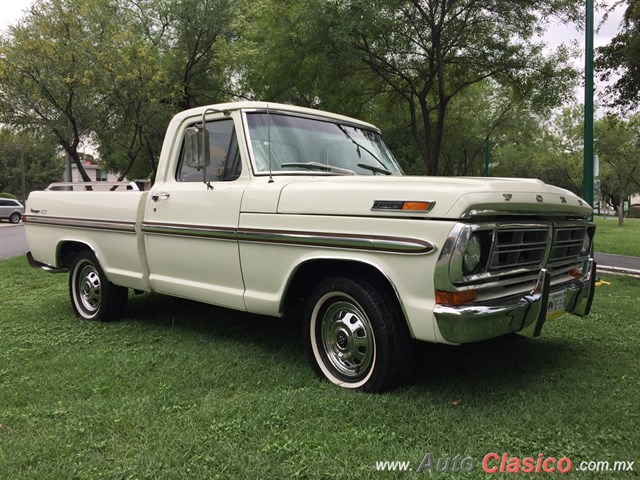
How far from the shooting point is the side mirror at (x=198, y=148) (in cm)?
428

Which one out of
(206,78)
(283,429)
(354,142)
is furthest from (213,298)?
(206,78)

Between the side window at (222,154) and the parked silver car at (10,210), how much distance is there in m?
33.4

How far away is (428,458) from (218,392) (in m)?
1.56

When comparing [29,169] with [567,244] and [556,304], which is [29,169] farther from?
[556,304]

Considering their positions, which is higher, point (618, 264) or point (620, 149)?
point (620, 149)

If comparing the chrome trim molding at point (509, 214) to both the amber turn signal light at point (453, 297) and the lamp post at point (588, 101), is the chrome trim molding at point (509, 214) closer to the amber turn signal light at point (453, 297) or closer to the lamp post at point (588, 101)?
the amber turn signal light at point (453, 297)

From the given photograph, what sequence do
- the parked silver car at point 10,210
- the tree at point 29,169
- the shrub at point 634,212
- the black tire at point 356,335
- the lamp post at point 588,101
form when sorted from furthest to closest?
the shrub at point 634,212 < the tree at point 29,169 < the parked silver car at point 10,210 < the lamp post at point 588,101 < the black tire at point 356,335

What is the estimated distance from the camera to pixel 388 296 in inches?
139

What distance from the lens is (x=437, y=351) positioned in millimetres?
4586

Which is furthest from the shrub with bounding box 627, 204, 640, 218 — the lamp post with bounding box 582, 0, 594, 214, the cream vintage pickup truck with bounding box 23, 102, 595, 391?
the cream vintage pickup truck with bounding box 23, 102, 595, 391

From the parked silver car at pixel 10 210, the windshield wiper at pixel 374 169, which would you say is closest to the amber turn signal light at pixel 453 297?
the windshield wiper at pixel 374 169

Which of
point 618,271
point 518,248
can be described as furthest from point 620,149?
point 518,248

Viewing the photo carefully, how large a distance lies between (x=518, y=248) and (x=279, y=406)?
1.83 meters

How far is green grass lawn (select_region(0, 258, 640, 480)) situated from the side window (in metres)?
1.49
